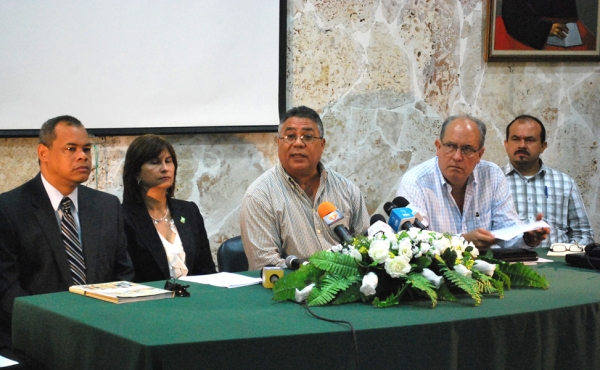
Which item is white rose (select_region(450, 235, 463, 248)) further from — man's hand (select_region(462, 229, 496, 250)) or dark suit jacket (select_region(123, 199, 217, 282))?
dark suit jacket (select_region(123, 199, 217, 282))

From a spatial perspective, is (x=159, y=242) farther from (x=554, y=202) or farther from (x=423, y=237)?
(x=554, y=202)

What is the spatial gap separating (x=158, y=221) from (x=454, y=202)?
154 centimetres

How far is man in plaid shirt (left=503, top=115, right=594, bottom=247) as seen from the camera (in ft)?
15.1

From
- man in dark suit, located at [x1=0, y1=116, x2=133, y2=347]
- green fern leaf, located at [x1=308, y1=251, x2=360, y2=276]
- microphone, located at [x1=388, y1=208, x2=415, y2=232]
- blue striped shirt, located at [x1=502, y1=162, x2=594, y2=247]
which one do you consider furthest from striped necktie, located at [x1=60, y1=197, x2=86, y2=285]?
blue striped shirt, located at [x1=502, y1=162, x2=594, y2=247]

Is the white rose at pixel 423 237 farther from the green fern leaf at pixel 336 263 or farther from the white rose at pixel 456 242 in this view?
the green fern leaf at pixel 336 263

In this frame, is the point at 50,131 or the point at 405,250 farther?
the point at 50,131

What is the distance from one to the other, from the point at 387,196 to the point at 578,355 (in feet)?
8.38

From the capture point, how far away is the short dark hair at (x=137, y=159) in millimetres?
3654

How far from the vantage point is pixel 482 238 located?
124 inches

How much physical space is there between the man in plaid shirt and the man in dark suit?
2636 mm

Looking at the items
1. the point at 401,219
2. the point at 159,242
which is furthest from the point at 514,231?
the point at 159,242

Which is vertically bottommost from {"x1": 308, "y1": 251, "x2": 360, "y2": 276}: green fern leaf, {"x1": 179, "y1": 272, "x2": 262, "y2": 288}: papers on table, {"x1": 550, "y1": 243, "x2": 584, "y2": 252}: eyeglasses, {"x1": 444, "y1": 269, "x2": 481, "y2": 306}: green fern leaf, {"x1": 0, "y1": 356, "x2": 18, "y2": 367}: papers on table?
{"x1": 0, "y1": 356, "x2": 18, "y2": 367}: papers on table

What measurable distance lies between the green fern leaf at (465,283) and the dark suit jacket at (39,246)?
1.56m

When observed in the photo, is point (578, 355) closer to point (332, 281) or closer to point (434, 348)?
point (434, 348)
